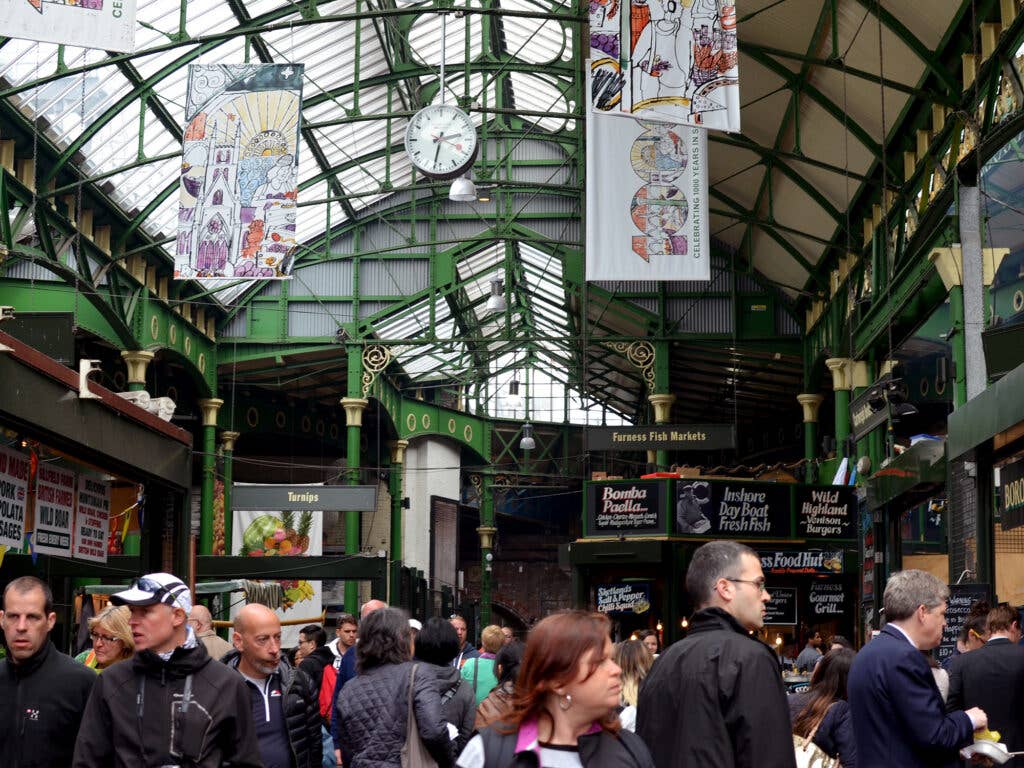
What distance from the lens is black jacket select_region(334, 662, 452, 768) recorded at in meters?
6.13

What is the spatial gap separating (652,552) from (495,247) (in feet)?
49.6

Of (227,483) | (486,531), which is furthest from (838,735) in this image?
(486,531)

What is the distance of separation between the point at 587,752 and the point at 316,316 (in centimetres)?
2836

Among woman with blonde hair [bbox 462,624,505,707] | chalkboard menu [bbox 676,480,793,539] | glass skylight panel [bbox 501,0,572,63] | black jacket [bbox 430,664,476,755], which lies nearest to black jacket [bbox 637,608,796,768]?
black jacket [bbox 430,664,476,755]

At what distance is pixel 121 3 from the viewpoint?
36.1ft

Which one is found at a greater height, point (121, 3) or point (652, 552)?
point (121, 3)

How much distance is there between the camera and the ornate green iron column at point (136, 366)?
25484 mm

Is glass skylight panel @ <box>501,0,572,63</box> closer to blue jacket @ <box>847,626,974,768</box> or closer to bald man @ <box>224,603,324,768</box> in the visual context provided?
bald man @ <box>224,603,324,768</box>

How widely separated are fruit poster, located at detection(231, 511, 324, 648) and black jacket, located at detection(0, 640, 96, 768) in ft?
86.5

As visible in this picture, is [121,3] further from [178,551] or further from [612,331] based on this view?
[612,331]

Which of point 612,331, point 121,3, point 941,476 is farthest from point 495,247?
point 121,3

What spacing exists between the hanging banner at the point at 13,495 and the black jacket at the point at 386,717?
14.8 feet

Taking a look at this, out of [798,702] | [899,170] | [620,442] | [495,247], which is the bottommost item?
[798,702]

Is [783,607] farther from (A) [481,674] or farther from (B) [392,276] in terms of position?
(A) [481,674]
